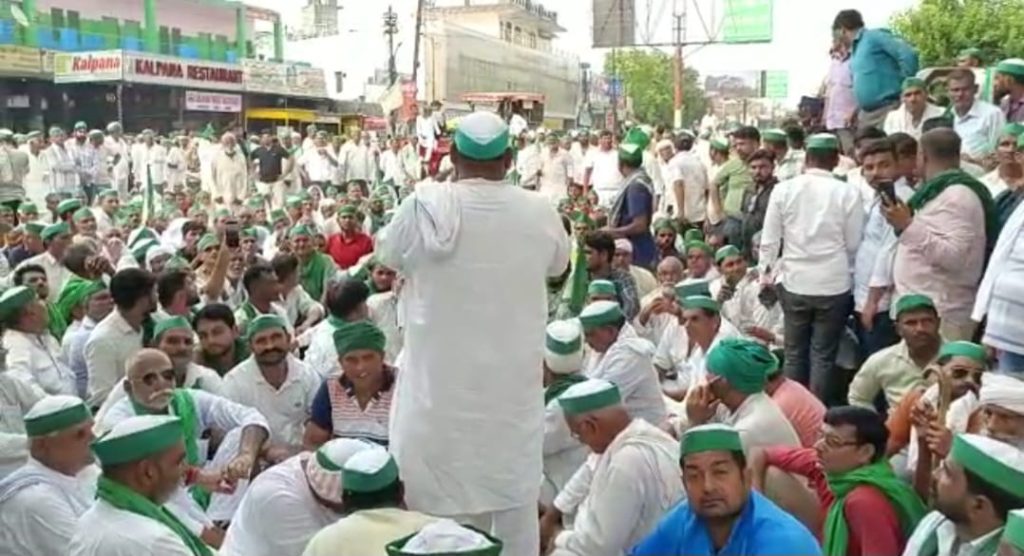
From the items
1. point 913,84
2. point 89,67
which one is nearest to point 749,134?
point 913,84

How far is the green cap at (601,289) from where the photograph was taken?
6080 mm

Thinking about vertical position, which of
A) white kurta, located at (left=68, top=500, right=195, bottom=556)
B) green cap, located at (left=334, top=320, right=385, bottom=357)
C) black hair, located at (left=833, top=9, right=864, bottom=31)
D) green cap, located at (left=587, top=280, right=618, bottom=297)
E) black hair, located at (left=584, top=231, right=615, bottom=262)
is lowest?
white kurta, located at (left=68, top=500, right=195, bottom=556)

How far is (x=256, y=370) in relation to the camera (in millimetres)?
4660

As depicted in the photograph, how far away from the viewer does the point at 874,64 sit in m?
7.25

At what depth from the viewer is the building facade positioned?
A: 4656cm

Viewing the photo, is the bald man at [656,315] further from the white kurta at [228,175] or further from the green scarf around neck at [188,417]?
the white kurta at [228,175]

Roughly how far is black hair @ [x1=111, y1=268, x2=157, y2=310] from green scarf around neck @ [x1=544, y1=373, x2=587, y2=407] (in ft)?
6.24

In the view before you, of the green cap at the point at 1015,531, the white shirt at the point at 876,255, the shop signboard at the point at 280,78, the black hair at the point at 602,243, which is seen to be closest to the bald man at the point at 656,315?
the black hair at the point at 602,243

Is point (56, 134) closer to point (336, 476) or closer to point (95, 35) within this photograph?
point (336, 476)

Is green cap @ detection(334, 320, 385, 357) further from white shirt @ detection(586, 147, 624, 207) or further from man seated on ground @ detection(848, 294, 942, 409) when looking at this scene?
white shirt @ detection(586, 147, 624, 207)

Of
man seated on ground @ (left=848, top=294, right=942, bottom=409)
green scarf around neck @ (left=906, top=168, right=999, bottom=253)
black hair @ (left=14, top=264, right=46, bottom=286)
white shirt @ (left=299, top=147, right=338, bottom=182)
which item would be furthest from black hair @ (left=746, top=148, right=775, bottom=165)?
white shirt @ (left=299, top=147, right=338, bottom=182)

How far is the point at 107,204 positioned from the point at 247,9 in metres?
32.4

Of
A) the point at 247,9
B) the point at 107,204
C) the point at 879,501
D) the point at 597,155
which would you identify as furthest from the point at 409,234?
the point at 247,9

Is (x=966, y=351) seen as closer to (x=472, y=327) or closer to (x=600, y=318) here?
(x=600, y=318)
